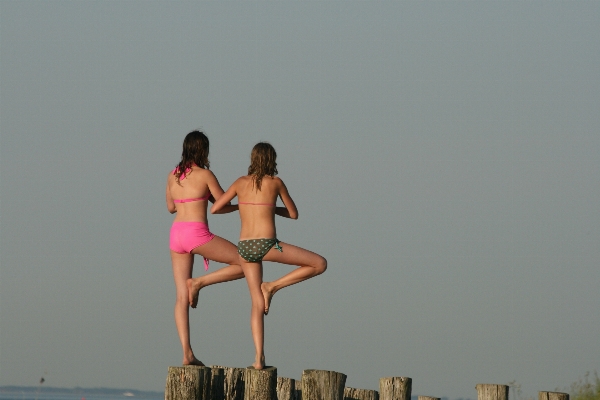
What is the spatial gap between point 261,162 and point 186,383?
244 cm

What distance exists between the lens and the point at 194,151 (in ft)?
36.8

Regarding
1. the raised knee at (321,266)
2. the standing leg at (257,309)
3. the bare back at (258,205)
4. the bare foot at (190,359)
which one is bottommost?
the bare foot at (190,359)

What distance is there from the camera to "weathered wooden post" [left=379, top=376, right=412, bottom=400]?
1208 centimetres

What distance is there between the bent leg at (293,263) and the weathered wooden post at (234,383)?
678 mm

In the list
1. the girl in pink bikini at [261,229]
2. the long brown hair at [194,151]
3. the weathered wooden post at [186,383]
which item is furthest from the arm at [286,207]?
the weathered wooden post at [186,383]

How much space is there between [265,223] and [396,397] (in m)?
2.75

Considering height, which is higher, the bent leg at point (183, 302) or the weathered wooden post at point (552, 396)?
the bent leg at point (183, 302)

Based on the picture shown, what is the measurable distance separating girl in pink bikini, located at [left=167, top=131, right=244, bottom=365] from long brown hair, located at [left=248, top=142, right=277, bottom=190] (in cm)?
49

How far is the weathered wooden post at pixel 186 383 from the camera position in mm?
9672

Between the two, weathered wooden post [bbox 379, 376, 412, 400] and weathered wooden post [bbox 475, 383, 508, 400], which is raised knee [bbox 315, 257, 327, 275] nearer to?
weathered wooden post [bbox 379, 376, 412, 400]

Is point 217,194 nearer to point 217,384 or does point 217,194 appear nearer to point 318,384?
point 217,384

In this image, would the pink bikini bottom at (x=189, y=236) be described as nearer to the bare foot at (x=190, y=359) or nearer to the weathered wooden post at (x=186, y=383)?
the bare foot at (x=190, y=359)

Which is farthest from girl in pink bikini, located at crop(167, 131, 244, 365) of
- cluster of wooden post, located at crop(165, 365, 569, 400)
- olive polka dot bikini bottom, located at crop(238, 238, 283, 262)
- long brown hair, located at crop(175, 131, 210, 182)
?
cluster of wooden post, located at crop(165, 365, 569, 400)

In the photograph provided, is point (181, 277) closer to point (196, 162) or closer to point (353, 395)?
point (196, 162)
